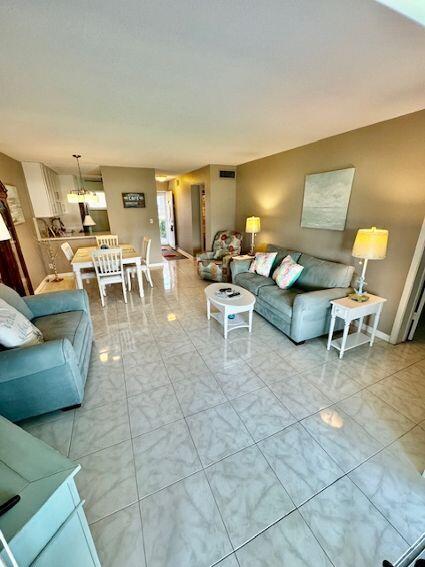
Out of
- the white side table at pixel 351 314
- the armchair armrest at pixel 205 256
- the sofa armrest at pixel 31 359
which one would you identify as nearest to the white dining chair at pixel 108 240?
the armchair armrest at pixel 205 256


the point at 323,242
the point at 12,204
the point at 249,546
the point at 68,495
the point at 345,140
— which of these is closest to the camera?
the point at 68,495

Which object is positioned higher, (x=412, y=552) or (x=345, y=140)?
(x=345, y=140)

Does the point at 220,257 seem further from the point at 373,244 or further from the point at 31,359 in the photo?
the point at 31,359

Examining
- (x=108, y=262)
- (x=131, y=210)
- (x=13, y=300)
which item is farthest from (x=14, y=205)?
(x=13, y=300)

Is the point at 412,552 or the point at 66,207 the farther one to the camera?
the point at 66,207

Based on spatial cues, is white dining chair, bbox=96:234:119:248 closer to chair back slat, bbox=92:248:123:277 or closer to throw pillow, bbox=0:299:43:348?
chair back slat, bbox=92:248:123:277

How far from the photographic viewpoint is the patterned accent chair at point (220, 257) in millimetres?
4641

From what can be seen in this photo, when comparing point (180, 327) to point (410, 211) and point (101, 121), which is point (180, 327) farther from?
point (410, 211)

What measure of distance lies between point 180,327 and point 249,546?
7.17ft

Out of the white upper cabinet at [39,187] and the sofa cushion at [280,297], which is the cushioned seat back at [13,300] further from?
the white upper cabinet at [39,187]

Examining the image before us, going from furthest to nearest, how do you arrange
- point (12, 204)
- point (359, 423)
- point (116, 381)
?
point (12, 204), point (116, 381), point (359, 423)

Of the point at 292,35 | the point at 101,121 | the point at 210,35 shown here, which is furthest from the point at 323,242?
the point at 101,121

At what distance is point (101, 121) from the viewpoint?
243 cm

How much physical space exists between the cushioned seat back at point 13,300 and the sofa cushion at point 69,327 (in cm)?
13
